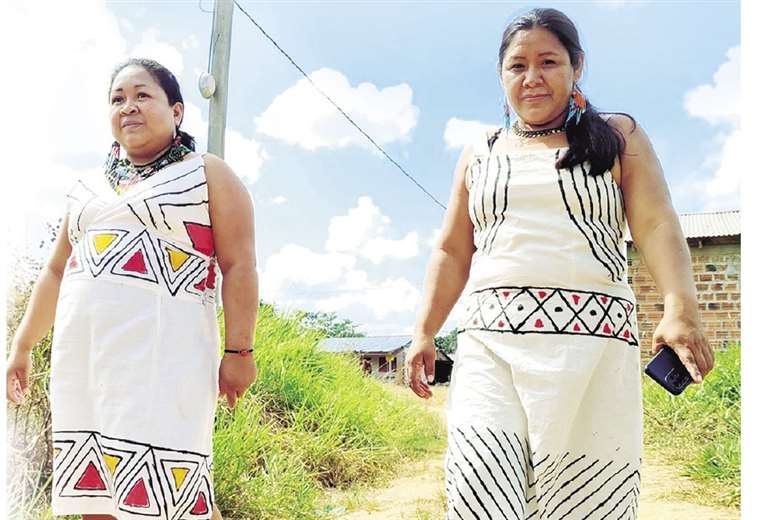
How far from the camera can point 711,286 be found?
9.77 meters

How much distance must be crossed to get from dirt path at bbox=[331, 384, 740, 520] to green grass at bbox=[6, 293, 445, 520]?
0.19 metres

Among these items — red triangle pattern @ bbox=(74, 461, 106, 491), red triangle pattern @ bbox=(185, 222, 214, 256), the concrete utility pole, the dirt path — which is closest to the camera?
red triangle pattern @ bbox=(74, 461, 106, 491)

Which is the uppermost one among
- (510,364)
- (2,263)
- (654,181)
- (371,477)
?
(654,181)

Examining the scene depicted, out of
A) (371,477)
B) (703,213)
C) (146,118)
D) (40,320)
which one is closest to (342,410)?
(371,477)

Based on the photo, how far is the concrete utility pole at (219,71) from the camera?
4.43m

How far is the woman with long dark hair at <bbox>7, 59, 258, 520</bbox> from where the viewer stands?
182cm

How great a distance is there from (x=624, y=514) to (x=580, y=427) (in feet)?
0.68

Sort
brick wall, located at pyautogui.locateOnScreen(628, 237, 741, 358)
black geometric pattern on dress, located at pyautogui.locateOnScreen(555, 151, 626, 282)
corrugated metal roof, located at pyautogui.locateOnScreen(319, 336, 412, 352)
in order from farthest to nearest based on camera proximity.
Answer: brick wall, located at pyautogui.locateOnScreen(628, 237, 741, 358), corrugated metal roof, located at pyautogui.locateOnScreen(319, 336, 412, 352), black geometric pattern on dress, located at pyautogui.locateOnScreen(555, 151, 626, 282)

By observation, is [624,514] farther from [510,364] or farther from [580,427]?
[510,364]

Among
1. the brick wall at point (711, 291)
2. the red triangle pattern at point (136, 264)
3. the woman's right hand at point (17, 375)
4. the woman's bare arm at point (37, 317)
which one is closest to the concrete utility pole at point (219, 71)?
the woman's bare arm at point (37, 317)

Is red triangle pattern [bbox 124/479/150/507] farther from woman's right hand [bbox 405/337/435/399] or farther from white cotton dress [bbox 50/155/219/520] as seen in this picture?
woman's right hand [bbox 405/337/435/399]

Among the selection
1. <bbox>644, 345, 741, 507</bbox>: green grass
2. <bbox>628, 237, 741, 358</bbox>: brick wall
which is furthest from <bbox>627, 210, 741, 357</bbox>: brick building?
<bbox>644, 345, 741, 507</bbox>: green grass

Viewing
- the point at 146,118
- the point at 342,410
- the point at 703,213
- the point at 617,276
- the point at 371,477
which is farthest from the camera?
the point at 703,213

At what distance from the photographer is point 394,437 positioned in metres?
5.98
